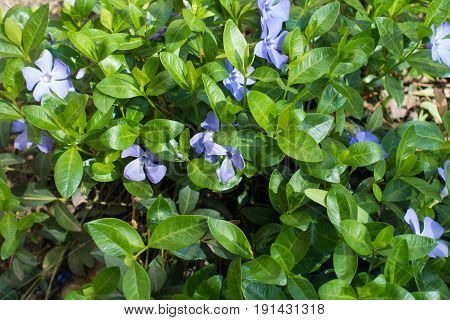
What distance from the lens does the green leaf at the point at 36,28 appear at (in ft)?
5.53

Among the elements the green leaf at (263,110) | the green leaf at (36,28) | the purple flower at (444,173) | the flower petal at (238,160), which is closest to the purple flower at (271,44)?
the green leaf at (263,110)

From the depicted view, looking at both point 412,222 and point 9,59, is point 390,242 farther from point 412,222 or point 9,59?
point 9,59

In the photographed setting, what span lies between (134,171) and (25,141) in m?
0.43

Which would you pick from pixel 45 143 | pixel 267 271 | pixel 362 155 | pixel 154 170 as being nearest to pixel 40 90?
pixel 45 143

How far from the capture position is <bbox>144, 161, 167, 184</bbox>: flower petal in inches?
65.7

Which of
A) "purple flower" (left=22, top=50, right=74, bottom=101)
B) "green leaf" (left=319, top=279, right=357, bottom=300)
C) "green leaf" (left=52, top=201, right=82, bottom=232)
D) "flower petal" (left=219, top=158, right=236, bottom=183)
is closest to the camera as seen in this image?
"green leaf" (left=319, top=279, right=357, bottom=300)

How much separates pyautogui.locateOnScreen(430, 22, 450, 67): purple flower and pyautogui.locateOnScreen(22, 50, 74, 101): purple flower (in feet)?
3.92

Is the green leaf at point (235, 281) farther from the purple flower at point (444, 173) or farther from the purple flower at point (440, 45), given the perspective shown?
the purple flower at point (440, 45)

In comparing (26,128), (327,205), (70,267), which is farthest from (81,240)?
(327,205)

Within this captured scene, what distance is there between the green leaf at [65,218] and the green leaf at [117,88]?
0.58 meters

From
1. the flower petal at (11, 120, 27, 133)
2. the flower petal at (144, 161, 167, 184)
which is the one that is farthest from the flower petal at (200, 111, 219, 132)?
the flower petal at (11, 120, 27, 133)

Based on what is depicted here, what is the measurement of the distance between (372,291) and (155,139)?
746 mm

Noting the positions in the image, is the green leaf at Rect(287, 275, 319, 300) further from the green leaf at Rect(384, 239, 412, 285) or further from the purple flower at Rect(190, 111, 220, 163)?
the purple flower at Rect(190, 111, 220, 163)

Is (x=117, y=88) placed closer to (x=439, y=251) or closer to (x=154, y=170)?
(x=154, y=170)
